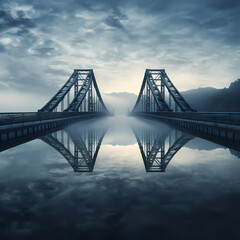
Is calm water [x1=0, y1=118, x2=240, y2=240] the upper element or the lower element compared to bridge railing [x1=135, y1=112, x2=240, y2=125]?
lower

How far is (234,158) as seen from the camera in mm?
11766

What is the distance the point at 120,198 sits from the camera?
639 centimetres

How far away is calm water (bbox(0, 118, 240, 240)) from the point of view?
4.64 meters

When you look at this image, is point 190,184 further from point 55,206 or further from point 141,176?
point 55,206

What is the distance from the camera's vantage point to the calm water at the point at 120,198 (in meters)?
4.64

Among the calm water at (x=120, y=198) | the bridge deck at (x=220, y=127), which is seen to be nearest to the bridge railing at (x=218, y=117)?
the bridge deck at (x=220, y=127)

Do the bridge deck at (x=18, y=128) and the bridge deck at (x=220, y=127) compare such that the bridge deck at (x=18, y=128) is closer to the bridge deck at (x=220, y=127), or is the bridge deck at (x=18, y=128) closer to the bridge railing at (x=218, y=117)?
the bridge deck at (x=220, y=127)

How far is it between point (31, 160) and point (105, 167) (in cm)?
351

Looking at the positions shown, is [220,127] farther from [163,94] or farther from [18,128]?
[163,94]

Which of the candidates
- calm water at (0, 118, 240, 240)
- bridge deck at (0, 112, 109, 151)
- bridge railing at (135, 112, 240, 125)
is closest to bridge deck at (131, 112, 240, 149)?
bridge railing at (135, 112, 240, 125)

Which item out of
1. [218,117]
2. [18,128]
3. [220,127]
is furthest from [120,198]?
[218,117]

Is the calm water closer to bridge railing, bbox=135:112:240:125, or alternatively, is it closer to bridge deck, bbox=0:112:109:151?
bridge deck, bbox=0:112:109:151

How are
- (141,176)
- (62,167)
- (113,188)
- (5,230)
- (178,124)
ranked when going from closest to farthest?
1. (5,230)
2. (113,188)
3. (141,176)
4. (62,167)
5. (178,124)

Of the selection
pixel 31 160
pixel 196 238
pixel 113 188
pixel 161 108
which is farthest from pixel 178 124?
pixel 196 238
